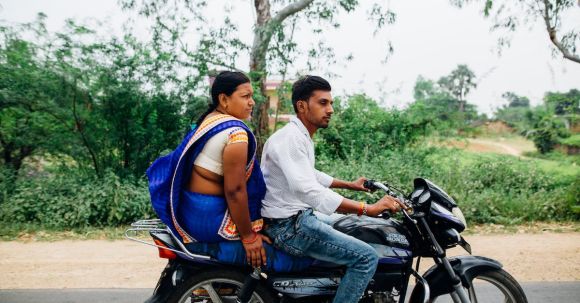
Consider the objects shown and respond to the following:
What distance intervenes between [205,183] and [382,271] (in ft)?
4.03

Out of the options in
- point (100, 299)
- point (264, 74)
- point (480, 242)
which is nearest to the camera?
point (100, 299)

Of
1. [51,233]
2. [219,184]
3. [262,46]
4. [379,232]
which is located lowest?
[51,233]

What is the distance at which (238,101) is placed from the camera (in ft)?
9.12

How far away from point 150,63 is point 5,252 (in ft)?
12.6

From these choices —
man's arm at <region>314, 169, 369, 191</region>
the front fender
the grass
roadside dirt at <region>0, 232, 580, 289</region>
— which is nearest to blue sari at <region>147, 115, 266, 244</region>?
man's arm at <region>314, 169, 369, 191</region>

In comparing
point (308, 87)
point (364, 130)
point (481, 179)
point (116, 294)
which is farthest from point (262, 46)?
point (308, 87)

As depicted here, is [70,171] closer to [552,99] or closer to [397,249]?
[397,249]

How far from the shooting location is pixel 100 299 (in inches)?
164

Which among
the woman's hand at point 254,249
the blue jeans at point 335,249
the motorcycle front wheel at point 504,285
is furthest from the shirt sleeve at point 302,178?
the motorcycle front wheel at point 504,285

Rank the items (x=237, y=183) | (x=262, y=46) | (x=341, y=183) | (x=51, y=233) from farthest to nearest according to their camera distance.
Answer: (x=262, y=46)
(x=51, y=233)
(x=341, y=183)
(x=237, y=183)

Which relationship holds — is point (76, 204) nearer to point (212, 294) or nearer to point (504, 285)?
point (212, 294)

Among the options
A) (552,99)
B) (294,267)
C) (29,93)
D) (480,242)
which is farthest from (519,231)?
(29,93)

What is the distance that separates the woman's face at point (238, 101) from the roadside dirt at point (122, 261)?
2536mm

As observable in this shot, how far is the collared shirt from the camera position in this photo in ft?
8.80
